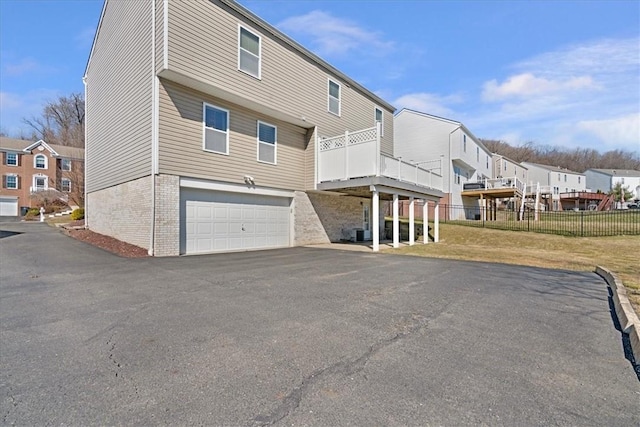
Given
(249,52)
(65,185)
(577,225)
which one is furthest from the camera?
(65,185)

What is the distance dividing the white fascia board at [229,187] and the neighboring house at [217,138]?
1.7 inches

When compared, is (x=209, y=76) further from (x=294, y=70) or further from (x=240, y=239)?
(x=240, y=239)

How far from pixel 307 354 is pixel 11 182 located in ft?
151

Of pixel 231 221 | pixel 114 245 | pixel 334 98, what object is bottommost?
pixel 114 245

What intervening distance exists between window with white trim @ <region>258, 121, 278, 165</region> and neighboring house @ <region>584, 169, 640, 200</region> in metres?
65.5

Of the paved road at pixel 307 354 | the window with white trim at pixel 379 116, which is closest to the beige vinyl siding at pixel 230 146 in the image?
the paved road at pixel 307 354

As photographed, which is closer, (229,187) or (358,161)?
(229,187)

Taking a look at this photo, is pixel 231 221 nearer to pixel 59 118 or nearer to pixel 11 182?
pixel 11 182

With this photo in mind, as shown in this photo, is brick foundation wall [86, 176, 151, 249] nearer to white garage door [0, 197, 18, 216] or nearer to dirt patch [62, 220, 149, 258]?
dirt patch [62, 220, 149, 258]

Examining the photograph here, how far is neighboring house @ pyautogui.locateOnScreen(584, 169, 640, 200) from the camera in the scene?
5591cm

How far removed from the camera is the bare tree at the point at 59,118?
139 ft

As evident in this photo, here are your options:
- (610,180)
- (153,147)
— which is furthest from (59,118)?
(610,180)

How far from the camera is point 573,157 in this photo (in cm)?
6756

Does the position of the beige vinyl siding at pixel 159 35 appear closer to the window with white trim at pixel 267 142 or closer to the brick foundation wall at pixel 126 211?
the brick foundation wall at pixel 126 211
